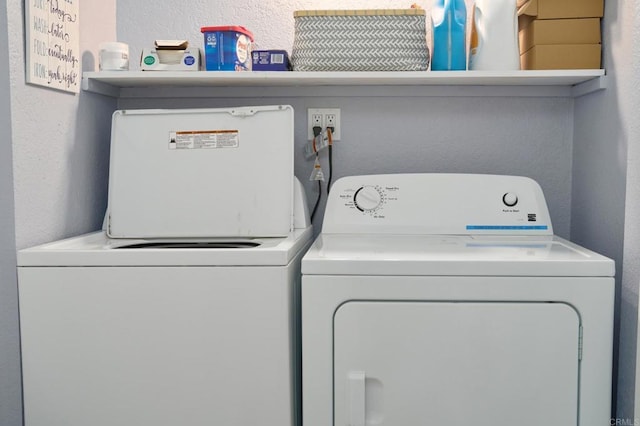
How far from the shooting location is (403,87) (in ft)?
7.23

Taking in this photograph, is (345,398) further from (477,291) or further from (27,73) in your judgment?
(27,73)

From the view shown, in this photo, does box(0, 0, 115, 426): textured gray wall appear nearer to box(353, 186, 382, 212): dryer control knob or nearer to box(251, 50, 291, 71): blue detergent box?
box(251, 50, 291, 71): blue detergent box

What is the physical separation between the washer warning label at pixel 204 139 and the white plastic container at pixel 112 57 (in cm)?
26

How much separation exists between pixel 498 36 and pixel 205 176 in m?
0.99

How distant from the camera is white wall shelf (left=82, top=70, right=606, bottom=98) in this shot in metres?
1.96

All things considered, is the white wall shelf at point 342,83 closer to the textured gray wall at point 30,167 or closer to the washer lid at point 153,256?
the textured gray wall at point 30,167

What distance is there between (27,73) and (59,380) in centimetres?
75

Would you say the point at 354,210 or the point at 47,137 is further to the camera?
the point at 354,210

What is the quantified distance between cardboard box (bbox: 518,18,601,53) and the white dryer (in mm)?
769

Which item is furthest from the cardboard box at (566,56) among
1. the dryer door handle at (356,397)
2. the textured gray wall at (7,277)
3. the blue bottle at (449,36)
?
the textured gray wall at (7,277)

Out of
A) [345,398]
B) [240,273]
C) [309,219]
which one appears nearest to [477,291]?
[345,398]

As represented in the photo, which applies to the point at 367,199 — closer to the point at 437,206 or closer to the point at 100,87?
the point at 437,206

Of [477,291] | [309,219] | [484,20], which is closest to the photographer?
[477,291]

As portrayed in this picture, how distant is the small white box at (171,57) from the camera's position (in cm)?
201
